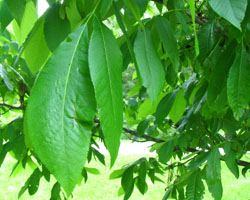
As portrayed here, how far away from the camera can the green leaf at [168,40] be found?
1.88ft

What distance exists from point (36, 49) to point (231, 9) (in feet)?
1.00

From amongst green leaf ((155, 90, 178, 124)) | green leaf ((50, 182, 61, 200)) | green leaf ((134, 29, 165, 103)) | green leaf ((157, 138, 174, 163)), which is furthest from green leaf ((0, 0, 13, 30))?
green leaf ((50, 182, 61, 200))

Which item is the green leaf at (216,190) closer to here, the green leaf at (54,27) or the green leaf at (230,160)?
the green leaf at (230,160)

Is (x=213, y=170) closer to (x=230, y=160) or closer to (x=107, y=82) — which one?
(x=230, y=160)

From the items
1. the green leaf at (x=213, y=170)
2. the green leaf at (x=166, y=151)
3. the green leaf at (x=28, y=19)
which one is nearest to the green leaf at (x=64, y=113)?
the green leaf at (x=28, y=19)

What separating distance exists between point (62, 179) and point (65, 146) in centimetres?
3

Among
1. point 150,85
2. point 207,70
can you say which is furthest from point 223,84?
point 150,85

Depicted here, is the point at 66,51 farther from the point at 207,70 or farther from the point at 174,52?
the point at 207,70

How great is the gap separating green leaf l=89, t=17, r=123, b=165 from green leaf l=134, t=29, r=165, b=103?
0.29ft

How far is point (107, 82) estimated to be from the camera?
35 centimetres

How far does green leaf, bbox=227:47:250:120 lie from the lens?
0.61 m

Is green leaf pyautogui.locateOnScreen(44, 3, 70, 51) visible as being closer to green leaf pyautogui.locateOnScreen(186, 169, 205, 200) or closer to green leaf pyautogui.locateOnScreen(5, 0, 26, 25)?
green leaf pyautogui.locateOnScreen(5, 0, 26, 25)

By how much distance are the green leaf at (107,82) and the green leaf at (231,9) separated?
0.49 ft

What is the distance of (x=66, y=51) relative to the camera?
0.36 meters
